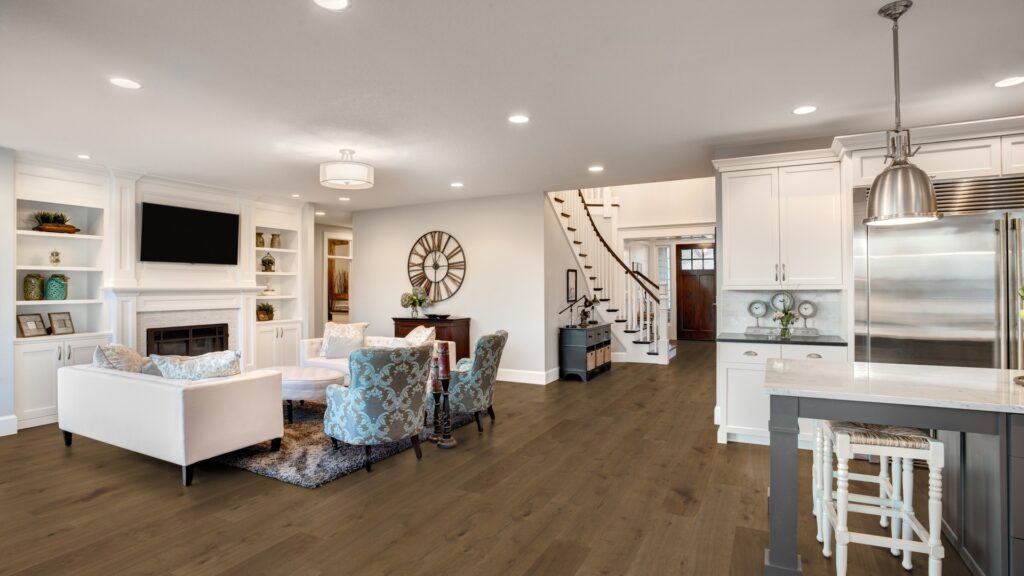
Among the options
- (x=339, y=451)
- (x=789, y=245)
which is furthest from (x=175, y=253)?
(x=789, y=245)

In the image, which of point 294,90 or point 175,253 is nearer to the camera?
point 294,90

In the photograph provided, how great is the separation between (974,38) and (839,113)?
3.79 ft

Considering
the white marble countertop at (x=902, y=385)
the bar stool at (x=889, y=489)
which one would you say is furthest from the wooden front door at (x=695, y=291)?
the bar stool at (x=889, y=489)

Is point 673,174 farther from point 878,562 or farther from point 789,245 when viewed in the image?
point 878,562

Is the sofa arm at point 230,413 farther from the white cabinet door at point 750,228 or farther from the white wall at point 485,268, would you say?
the white cabinet door at point 750,228

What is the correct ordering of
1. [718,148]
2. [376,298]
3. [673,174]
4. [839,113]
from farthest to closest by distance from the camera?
[376,298]
[673,174]
[718,148]
[839,113]

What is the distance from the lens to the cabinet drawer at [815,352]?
3951 mm

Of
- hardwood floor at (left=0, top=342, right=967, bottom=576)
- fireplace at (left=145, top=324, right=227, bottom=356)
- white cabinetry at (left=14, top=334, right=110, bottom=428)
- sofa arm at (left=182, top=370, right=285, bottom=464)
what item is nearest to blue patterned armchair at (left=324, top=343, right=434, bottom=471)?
hardwood floor at (left=0, top=342, right=967, bottom=576)

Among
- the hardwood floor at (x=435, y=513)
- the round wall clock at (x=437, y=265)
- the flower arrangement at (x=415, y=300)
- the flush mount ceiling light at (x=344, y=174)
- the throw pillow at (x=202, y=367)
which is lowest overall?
the hardwood floor at (x=435, y=513)

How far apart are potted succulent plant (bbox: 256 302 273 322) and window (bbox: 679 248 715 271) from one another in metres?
8.65

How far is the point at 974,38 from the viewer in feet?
8.59

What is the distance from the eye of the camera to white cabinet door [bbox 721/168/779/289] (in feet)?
14.2

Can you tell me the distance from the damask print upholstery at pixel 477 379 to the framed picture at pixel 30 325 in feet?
13.7

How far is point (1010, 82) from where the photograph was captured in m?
3.21
